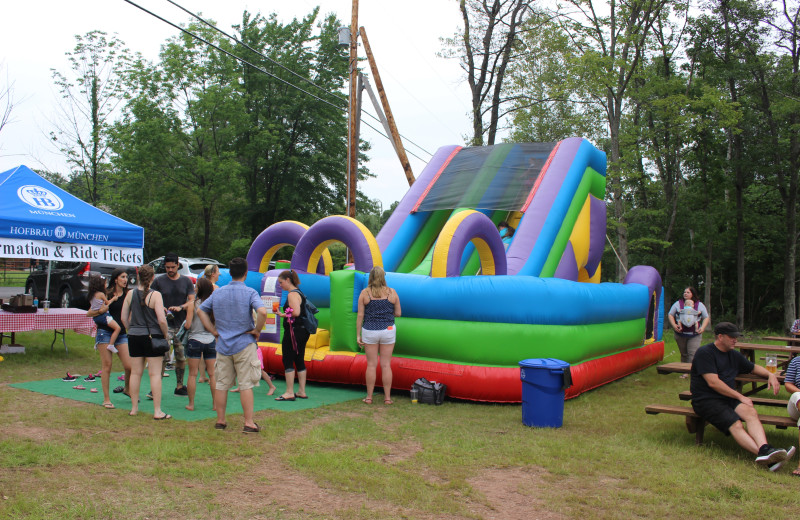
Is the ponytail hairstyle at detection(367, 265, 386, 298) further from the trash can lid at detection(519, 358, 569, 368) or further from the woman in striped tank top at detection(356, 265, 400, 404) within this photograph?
the trash can lid at detection(519, 358, 569, 368)

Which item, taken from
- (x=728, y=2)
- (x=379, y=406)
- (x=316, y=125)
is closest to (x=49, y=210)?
(x=379, y=406)

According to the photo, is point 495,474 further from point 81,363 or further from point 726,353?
point 81,363

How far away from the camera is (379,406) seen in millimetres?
6465

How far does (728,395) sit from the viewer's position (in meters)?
4.68

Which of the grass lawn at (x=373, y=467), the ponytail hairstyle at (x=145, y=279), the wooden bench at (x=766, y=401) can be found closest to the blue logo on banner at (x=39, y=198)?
the grass lawn at (x=373, y=467)

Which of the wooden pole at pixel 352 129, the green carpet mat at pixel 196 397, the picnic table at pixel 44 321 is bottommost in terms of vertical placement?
the green carpet mat at pixel 196 397

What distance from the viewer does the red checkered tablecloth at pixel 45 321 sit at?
8.30m

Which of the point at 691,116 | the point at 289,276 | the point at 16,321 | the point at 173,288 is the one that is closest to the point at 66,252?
the point at 16,321

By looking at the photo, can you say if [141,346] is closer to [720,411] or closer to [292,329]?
[292,329]

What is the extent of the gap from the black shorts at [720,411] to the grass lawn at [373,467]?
0.84 feet

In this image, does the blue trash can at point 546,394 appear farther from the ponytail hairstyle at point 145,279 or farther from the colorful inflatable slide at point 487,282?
the ponytail hairstyle at point 145,279

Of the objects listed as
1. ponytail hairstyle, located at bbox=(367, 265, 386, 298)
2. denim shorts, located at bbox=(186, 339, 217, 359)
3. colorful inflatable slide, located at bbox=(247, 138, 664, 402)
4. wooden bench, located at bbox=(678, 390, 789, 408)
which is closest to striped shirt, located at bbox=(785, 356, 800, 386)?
wooden bench, located at bbox=(678, 390, 789, 408)

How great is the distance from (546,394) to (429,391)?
1430mm

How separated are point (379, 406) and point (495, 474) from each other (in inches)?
93.6
